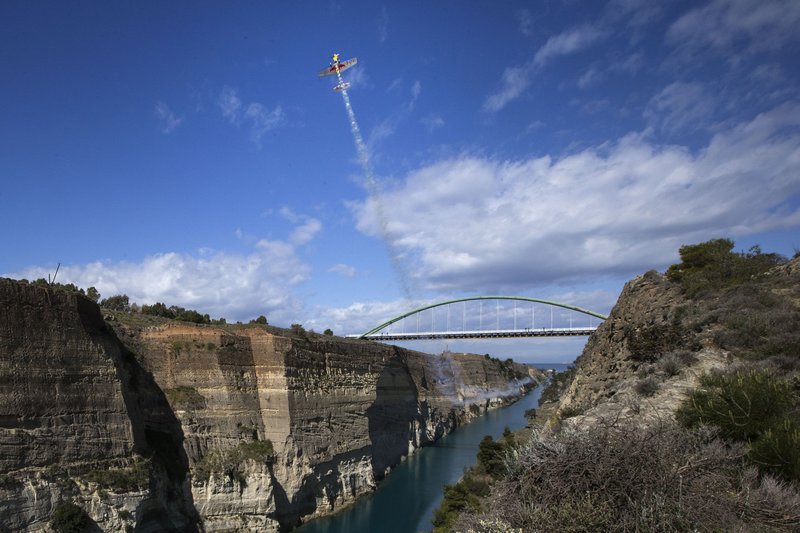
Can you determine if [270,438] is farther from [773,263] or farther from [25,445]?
[773,263]

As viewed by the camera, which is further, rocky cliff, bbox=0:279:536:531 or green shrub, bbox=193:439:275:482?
green shrub, bbox=193:439:275:482

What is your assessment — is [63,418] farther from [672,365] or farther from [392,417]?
[392,417]

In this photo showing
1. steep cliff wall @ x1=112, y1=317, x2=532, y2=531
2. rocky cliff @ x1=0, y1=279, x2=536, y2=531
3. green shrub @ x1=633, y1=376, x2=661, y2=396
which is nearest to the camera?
green shrub @ x1=633, y1=376, x2=661, y2=396

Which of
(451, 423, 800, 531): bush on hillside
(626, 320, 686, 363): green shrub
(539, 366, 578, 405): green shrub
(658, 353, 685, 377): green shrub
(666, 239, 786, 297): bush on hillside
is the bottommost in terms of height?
(539, 366, 578, 405): green shrub

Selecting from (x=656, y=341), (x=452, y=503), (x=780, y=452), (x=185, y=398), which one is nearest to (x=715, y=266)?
(x=656, y=341)

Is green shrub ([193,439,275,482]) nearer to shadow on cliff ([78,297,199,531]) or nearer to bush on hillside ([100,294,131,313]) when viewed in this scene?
shadow on cliff ([78,297,199,531])

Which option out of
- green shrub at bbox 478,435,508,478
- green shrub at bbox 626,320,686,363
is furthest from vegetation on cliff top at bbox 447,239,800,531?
green shrub at bbox 478,435,508,478

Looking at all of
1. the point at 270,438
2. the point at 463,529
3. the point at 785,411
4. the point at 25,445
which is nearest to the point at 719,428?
the point at 785,411
